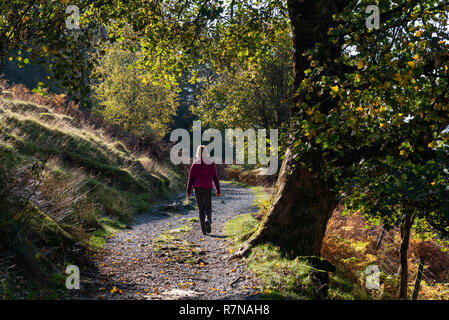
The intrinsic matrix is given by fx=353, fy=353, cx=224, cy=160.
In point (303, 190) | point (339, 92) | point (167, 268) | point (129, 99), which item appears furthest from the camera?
point (129, 99)

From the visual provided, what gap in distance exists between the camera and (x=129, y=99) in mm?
29891

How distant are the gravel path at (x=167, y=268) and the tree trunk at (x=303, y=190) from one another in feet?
3.52

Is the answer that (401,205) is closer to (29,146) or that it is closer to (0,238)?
(0,238)

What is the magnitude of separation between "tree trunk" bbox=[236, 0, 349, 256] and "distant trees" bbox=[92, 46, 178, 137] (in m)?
22.0

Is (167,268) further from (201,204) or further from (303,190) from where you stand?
(201,204)

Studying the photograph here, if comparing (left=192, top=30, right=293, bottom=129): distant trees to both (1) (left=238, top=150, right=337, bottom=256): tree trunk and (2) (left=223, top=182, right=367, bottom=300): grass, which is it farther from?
(2) (left=223, top=182, right=367, bottom=300): grass

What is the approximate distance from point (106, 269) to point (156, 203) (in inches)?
367

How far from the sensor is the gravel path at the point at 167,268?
507 centimetres

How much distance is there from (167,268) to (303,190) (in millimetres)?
2855

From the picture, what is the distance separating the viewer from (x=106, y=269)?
6.02 m

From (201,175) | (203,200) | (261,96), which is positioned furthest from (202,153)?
(261,96)

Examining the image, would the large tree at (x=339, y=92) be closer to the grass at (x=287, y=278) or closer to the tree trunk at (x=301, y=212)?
the tree trunk at (x=301, y=212)

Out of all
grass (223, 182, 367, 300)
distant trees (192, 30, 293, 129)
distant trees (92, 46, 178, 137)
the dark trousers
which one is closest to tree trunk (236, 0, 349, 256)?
grass (223, 182, 367, 300)
